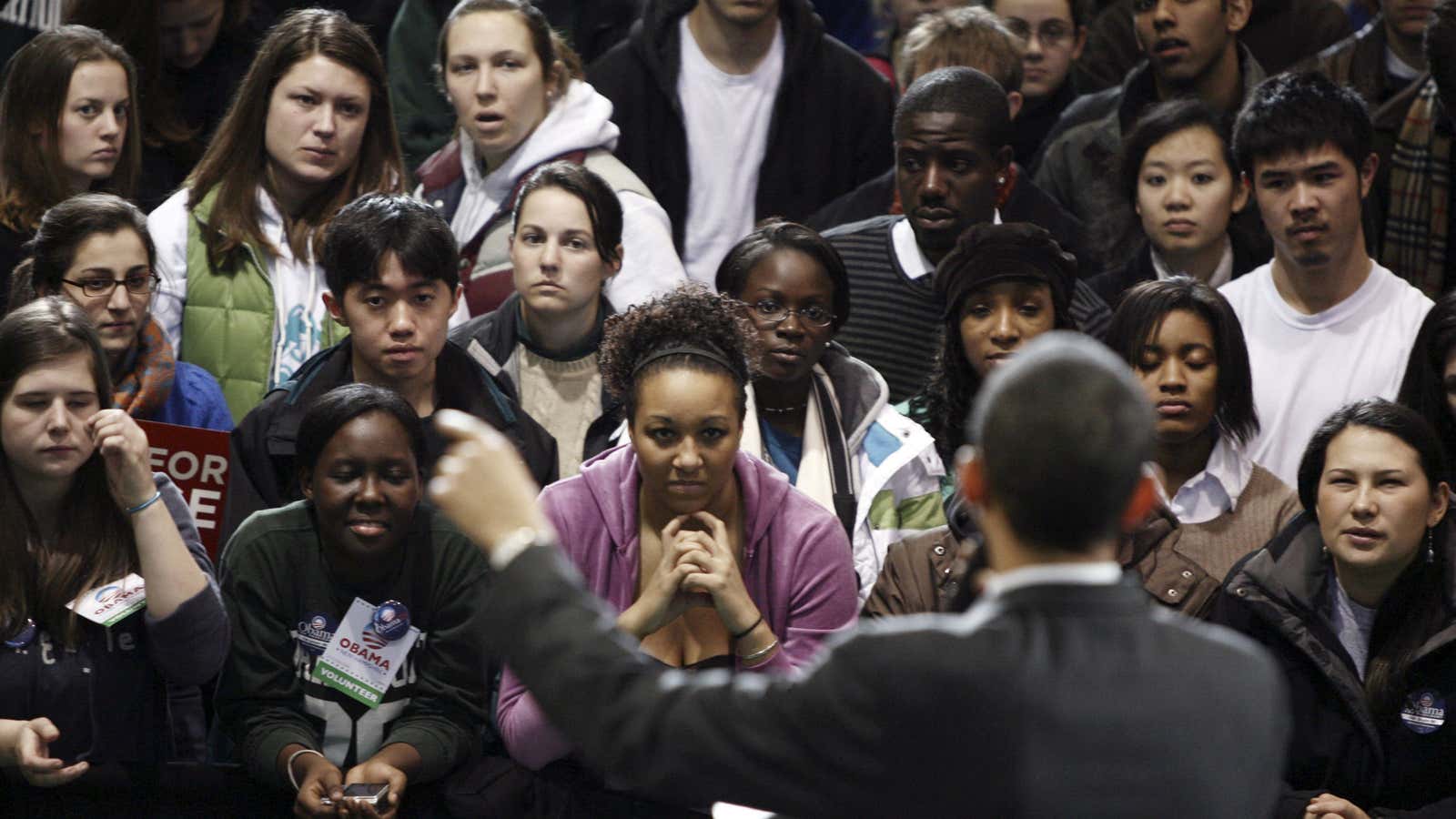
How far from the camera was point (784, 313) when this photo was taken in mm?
4922

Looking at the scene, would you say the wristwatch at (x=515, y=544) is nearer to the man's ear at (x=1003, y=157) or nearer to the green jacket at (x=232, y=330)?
the green jacket at (x=232, y=330)

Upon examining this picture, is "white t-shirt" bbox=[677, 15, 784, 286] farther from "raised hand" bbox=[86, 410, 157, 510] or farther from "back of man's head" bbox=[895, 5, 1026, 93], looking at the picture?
"raised hand" bbox=[86, 410, 157, 510]

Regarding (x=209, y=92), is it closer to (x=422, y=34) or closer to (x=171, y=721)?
(x=422, y=34)

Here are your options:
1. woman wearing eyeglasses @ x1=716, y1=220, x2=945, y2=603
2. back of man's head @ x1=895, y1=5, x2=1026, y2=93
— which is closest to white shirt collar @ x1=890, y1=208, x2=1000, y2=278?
woman wearing eyeglasses @ x1=716, y1=220, x2=945, y2=603

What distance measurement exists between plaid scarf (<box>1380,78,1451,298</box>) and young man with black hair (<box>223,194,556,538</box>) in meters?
2.60

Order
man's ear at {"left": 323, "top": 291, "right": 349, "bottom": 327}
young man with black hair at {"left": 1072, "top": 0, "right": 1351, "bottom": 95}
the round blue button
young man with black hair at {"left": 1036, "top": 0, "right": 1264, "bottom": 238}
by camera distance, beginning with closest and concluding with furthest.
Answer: the round blue button, man's ear at {"left": 323, "top": 291, "right": 349, "bottom": 327}, young man with black hair at {"left": 1036, "top": 0, "right": 1264, "bottom": 238}, young man with black hair at {"left": 1072, "top": 0, "right": 1351, "bottom": 95}

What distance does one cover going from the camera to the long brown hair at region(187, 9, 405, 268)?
5.20 m

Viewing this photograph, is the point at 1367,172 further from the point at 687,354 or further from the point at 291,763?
the point at 291,763

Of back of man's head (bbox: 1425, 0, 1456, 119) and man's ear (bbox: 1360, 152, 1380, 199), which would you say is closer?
man's ear (bbox: 1360, 152, 1380, 199)

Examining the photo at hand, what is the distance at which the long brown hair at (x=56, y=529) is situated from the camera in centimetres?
400

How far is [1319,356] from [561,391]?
1.94m

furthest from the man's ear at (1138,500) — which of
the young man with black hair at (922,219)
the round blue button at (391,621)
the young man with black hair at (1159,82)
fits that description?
the young man with black hair at (1159,82)

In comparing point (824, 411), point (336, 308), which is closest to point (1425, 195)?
point (824, 411)

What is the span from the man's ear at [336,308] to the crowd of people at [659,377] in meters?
0.02
